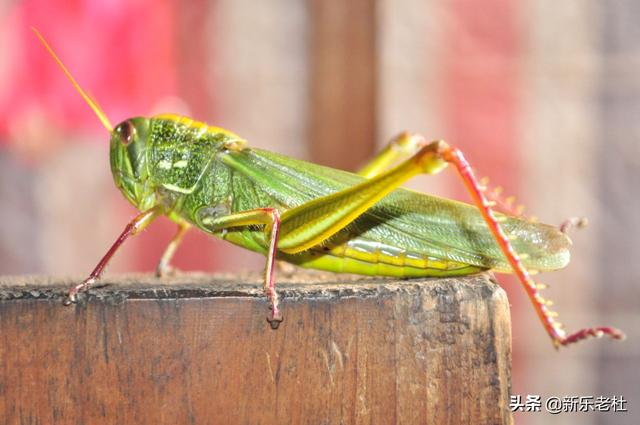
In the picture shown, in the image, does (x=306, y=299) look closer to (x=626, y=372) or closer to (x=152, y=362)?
(x=152, y=362)

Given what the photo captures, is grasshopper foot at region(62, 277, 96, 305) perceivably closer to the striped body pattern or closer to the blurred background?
the striped body pattern

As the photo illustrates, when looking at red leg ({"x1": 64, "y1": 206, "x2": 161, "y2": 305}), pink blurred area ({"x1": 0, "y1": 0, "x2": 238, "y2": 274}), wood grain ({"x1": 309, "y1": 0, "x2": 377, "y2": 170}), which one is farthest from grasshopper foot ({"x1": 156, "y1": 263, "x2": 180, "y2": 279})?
pink blurred area ({"x1": 0, "y1": 0, "x2": 238, "y2": 274})

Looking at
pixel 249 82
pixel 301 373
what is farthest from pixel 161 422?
pixel 249 82

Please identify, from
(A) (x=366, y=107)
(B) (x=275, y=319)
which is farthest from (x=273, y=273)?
(A) (x=366, y=107)

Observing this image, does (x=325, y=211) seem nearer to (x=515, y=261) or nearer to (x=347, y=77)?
(x=515, y=261)

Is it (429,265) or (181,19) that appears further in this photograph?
(181,19)

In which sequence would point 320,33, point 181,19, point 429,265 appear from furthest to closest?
point 181,19 < point 320,33 < point 429,265
